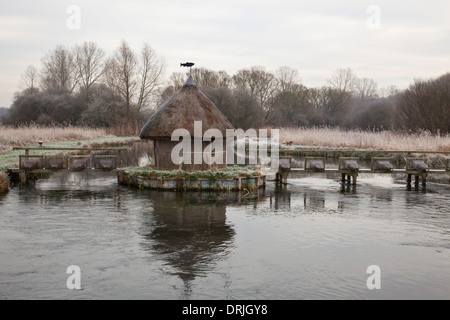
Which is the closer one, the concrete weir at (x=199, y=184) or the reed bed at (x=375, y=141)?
the concrete weir at (x=199, y=184)

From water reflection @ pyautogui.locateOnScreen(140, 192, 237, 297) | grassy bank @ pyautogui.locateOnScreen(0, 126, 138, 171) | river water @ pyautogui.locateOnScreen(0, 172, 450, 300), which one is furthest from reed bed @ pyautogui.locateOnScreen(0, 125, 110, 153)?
water reflection @ pyautogui.locateOnScreen(140, 192, 237, 297)

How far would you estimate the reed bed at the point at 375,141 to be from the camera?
928 inches

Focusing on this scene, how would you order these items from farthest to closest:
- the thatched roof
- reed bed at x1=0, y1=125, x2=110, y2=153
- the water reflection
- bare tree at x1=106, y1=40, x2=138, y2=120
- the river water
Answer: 1. bare tree at x1=106, y1=40, x2=138, y2=120
2. reed bed at x1=0, y1=125, x2=110, y2=153
3. the thatched roof
4. the water reflection
5. the river water

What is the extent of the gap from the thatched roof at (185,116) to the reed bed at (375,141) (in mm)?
12362

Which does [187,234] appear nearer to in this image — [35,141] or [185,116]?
[185,116]

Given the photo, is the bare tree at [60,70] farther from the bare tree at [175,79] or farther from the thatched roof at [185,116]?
the thatched roof at [185,116]

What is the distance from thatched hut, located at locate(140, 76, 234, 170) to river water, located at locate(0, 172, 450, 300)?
1992 millimetres

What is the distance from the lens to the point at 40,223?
1047 cm

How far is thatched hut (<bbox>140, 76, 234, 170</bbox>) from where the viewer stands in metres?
16.1

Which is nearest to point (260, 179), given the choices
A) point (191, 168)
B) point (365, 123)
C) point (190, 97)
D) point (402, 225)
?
point (191, 168)

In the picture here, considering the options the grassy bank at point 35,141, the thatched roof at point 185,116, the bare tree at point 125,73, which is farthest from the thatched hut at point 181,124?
the bare tree at point 125,73

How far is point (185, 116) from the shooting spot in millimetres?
16312

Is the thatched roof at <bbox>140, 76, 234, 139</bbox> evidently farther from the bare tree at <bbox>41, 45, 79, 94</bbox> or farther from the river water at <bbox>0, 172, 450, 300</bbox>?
the bare tree at <bbox>41, 45, 79, 94</bbox>
